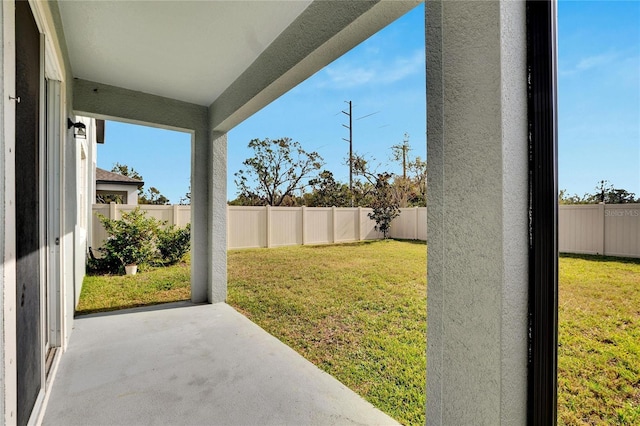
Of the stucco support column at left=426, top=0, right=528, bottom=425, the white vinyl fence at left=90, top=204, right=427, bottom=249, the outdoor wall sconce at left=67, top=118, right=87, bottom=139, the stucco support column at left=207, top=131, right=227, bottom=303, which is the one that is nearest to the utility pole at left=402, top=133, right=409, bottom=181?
the white vinyl fence at left=90, top=204, right=427, bottom=249

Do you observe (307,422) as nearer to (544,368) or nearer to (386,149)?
(544,368)

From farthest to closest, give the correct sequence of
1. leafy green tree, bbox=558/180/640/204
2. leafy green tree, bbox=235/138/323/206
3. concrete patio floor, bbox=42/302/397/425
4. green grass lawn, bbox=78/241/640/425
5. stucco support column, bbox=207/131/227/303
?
leafy green tree, bbox=235/138/323/206 → stucco support column, bbox=207/131/227/303 → concrete patio floor, bbox=42/302/397/425 → green grass lawn, bbox=78/241/640/425 → leafy green tree, bbox=558/180/640/204

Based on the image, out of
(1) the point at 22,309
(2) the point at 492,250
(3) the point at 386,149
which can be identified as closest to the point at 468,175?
(2) the point at 492,250

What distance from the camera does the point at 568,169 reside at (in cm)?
131


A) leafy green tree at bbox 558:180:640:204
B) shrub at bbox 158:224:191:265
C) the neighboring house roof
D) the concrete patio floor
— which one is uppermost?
the neighboring house roof

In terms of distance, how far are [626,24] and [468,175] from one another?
0.74 metres

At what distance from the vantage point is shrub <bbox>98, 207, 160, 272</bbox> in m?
7.40

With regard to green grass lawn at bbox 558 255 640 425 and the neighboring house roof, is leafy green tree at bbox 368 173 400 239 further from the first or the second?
green grass lawn at bbox 558 255 640 425

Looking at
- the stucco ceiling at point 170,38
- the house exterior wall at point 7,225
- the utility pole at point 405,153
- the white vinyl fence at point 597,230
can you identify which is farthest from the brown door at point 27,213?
the utility pole at point 405,153

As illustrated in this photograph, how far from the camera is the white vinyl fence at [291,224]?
31.1 ft

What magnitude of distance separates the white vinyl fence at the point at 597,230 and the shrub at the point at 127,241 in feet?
27.1

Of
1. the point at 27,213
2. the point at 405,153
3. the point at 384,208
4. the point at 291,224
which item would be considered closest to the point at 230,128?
the point at 27,213

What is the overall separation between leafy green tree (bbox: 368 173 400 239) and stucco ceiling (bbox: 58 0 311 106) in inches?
415

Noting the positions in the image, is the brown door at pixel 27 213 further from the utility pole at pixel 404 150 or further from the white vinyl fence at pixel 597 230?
the utility pole at pixel 404 150
